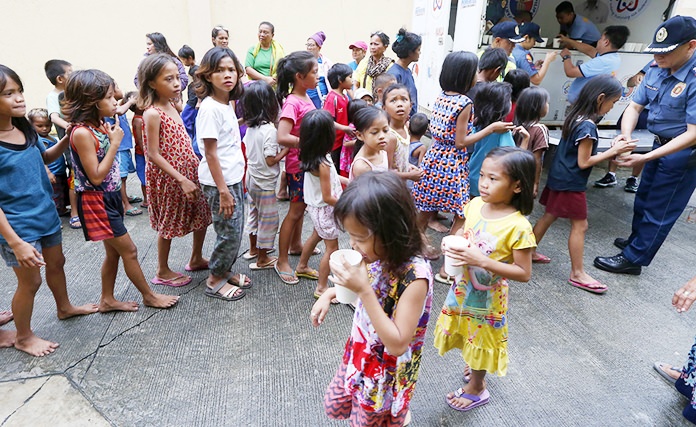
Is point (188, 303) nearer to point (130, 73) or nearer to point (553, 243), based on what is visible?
point (553, 243)

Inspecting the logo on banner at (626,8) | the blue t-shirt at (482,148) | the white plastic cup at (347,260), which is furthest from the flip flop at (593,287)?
the logo on banner at (626,8)

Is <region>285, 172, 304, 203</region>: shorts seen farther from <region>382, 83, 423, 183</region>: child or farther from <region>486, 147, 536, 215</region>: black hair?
<region>486, 147, 536, 215</region>: black hair

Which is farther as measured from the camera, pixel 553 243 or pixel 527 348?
pixel 553 243

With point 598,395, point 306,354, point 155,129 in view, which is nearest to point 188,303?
point 306,354

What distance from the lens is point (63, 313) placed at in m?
2.55

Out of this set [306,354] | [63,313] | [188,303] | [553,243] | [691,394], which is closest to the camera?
[691,394]

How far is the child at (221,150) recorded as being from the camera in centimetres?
246

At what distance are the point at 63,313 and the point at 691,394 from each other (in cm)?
352

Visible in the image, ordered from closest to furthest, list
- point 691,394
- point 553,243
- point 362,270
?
point 362,270 → point 691,394 → point 553,243

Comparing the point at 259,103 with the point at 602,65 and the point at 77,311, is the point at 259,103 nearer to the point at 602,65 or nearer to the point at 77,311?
the point at 77,311

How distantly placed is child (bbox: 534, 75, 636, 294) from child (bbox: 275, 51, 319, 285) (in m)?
1.87

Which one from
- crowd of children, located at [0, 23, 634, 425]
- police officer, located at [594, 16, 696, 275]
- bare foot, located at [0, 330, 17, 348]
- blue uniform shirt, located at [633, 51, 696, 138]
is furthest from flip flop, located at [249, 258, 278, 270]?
blue uniform shirt, located at [633, 51, 696, 138]

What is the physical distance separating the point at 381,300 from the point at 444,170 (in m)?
1.98

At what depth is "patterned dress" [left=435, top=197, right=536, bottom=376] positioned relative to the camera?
5.82 ft
